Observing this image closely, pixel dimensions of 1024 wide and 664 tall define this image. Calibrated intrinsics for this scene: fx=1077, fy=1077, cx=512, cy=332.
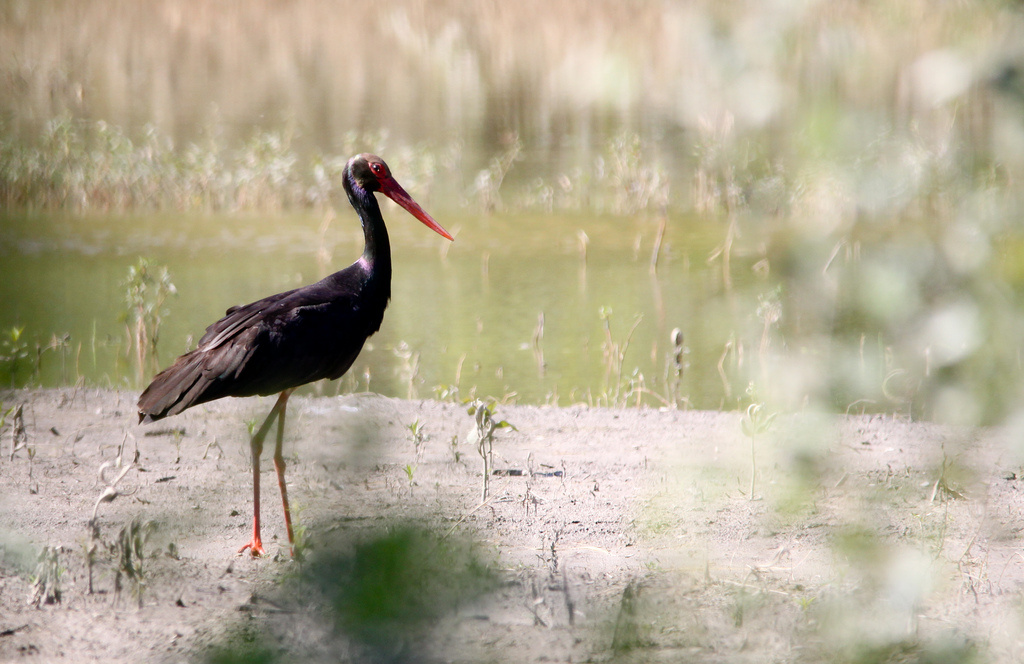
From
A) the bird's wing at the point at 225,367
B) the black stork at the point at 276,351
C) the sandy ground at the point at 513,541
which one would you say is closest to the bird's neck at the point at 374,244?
the black stork at the point at 276,351

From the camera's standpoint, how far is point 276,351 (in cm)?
434

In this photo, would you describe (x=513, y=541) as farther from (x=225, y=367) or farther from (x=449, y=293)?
(x=449, y=293)

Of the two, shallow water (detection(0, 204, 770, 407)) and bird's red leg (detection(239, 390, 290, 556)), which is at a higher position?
shallow water (detection(0, 204, 770, 407))

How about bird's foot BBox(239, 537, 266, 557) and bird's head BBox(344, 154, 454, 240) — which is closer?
bird's foot BBox(239, 537, 266, 557)

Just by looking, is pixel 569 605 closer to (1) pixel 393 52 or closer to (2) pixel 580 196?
(2) pixel 580 196

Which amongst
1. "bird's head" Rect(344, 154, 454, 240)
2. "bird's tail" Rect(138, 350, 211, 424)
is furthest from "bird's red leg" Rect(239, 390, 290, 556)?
"bird's head" Rect(344, 154, 454, 240)

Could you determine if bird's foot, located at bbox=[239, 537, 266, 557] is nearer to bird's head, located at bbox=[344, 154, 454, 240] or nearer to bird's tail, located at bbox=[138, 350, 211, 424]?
bird's tail, located at bbox=[138, 350, 211, 424]

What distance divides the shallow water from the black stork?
95.3 inches

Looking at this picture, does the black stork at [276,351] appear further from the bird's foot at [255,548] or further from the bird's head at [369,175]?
the bird's head at [369,175]

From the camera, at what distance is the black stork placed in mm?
4230

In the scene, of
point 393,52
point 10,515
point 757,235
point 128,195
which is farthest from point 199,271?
point 393,52

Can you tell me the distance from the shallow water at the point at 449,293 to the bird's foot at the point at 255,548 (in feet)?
9.85

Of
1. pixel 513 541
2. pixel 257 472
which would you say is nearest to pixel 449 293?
pixel 257 472

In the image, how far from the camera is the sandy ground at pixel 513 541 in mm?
1286
